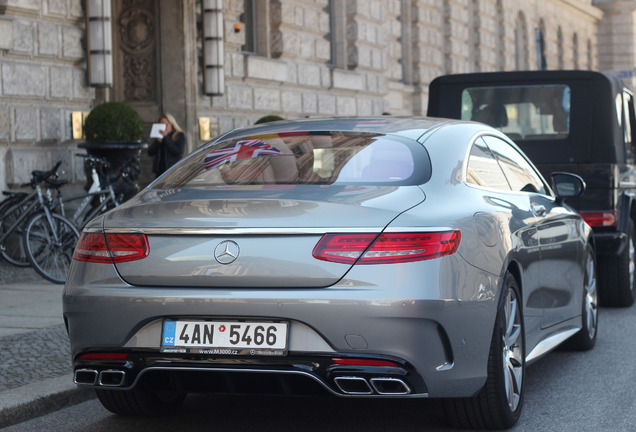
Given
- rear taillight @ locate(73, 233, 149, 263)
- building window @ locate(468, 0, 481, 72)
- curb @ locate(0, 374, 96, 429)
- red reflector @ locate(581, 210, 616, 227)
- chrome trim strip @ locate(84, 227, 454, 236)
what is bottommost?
curb @ locate(0, 374, 96, 429)

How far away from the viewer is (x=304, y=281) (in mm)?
4281

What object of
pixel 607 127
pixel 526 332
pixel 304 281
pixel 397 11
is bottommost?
pixel 526 332

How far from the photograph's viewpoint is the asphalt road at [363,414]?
509cm

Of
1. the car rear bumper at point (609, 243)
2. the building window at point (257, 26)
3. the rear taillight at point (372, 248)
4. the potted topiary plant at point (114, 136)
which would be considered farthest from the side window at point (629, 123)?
the building window at point (257, 26)

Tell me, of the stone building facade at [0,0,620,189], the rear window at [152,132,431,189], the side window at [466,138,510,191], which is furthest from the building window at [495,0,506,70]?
the rear window at [152,132,431,189]

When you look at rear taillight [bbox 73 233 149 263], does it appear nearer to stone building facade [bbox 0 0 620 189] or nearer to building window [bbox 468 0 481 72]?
stone building facade [bbox 0 0 620 189]

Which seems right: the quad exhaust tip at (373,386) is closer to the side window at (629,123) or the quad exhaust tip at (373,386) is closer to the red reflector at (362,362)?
the red reflector at (362,362)

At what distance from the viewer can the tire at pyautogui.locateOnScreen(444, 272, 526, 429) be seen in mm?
4730

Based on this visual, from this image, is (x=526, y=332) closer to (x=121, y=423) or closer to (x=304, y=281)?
(x=304, y=281)

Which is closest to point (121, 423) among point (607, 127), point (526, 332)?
point (526, 332)

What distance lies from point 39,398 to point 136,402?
1.73 feet

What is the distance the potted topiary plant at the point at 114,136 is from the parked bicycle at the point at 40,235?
196 centimetres

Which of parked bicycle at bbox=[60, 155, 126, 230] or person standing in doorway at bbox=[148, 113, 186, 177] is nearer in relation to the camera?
parked bicycle at bbox=[60, 155, 126, 230]

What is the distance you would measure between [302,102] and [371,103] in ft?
9.85
